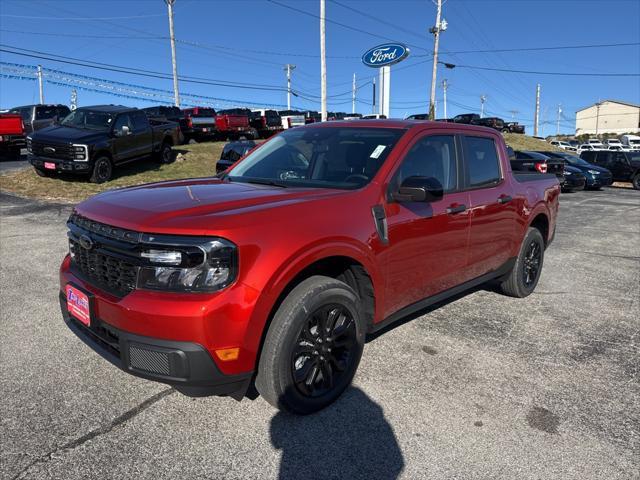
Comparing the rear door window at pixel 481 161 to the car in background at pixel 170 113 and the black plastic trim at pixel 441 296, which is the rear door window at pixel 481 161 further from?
the car in background at pixel 170 113

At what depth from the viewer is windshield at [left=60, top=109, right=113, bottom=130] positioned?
13.1 meters

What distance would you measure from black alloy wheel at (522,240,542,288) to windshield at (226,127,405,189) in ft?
8.16

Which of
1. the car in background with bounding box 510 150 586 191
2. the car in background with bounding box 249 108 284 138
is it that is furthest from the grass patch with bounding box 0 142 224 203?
the car in background with bounding box 510 150 586 191

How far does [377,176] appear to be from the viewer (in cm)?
321

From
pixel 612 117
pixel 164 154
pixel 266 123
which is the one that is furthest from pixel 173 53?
pixel 612 117

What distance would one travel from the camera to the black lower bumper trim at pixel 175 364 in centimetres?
230

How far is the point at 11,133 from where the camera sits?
59.8 feet

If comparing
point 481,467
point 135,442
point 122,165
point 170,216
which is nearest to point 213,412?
point 135,442

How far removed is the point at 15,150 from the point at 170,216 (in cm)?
2039

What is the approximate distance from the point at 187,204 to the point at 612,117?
12484 cm

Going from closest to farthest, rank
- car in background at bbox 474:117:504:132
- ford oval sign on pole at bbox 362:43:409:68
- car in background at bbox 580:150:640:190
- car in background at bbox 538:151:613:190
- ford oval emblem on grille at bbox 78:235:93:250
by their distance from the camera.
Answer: ford oval emblem on grille at bbox 78:235:93:250 < car in background at bbox 538:151:613:190 < car in background at bbox 580:150:640:190 < ford oval sign on pole at bbox 362:43:409:68 < car in background at bbox 474:117:504:132

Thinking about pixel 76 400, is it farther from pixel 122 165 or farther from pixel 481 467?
pixel 122 165

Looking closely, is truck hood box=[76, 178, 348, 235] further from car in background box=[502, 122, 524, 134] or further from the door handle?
car in background box=[502, 122, 524, 134]

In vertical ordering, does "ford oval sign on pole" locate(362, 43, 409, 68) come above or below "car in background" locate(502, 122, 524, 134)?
above
